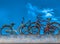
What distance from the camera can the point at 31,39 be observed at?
806cm

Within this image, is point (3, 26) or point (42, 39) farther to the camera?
point (3, 26)

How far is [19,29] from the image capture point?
335 inches

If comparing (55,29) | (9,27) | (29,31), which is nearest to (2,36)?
(9,27)

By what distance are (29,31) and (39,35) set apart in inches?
24.6

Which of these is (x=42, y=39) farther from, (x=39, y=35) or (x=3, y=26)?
(x=3, y=26)

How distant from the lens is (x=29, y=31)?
27.6ft

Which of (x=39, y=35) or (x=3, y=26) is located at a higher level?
(x=3, y=26)

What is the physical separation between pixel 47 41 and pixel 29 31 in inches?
41.0

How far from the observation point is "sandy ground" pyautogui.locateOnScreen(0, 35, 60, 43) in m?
7.96

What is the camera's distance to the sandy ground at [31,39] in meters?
7.96

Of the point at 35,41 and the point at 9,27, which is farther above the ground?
the point at 9,27

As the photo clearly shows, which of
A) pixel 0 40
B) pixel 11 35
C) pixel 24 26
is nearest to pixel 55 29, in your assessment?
pixel 24 26

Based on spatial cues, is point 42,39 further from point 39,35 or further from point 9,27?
point 9,27

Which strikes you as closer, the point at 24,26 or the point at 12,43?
the point at 12,43
